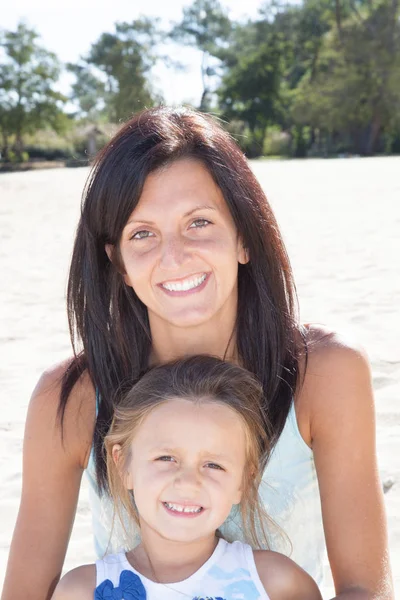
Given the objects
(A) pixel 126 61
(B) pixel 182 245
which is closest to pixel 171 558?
(B) pixel 182 245

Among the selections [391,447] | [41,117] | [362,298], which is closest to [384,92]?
[41,117]

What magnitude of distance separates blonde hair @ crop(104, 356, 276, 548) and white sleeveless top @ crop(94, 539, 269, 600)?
7.2 inches

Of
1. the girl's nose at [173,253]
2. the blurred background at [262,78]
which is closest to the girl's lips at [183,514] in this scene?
the girl's nose at [173,253]

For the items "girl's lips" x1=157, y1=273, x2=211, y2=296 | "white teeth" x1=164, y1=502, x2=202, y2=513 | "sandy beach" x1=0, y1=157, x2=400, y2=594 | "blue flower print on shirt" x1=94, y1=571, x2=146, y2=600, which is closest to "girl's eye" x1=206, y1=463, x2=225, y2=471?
"white teeth" x1=164, y1=502, x2=202, y2=513

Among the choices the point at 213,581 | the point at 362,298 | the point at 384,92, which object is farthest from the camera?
the point at 384,92

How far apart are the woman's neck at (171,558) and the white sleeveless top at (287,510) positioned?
0.22m

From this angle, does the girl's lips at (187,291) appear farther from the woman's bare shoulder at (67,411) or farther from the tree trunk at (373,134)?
the tree trunk at (373,134)

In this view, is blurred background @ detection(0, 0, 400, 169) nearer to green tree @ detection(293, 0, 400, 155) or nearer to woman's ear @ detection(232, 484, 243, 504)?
green tree @ detection(293, 0, 400, 155)

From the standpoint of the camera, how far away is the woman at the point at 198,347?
2129 millimetres

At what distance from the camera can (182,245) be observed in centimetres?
→ 215

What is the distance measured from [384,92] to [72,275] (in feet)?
148

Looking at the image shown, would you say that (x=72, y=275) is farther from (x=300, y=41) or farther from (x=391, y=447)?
(x=300, y=41)

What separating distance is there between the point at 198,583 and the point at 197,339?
67 cm

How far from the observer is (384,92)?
147 feet
